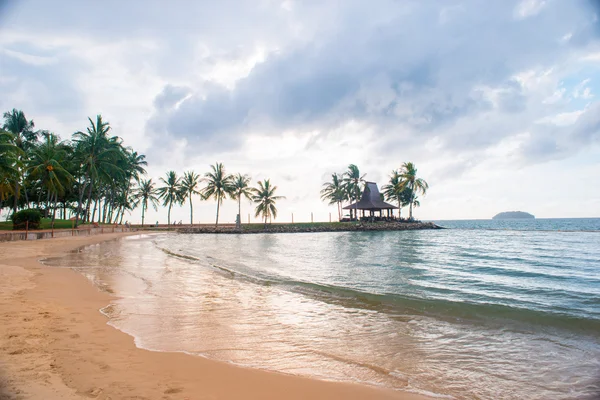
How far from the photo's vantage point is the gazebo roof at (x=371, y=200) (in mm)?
58125

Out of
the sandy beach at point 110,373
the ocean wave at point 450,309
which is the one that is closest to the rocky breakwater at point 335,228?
A: the ocean wave at point 450,309

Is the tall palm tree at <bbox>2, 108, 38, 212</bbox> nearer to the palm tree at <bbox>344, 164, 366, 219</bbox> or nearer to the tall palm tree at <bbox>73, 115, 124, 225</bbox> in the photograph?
the tall palm tree at <bbox>73, 115, 124, 225</bbox>

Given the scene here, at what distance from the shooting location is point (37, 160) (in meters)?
36.3

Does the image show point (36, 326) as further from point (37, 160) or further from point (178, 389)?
point (37, 160)

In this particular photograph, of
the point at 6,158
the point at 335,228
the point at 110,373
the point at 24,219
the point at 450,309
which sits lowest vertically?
the point at 450,309

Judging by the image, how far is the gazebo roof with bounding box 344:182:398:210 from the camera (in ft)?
191

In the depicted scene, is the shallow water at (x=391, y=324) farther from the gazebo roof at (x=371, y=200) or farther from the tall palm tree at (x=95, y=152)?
the gazebo roof at (x=371, y=200)

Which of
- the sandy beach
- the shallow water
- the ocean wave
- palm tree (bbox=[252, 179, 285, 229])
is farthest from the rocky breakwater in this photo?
the sandy beach

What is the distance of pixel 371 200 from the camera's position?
58688mm

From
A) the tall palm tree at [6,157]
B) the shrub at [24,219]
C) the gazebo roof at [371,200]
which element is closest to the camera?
the tall palm tree at [6,157]

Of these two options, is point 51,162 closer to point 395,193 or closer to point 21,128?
point 21,128

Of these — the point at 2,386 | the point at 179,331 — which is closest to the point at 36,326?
the point at 179,331

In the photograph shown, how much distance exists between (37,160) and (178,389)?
138ft

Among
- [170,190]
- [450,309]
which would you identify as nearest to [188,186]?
[170,190]
